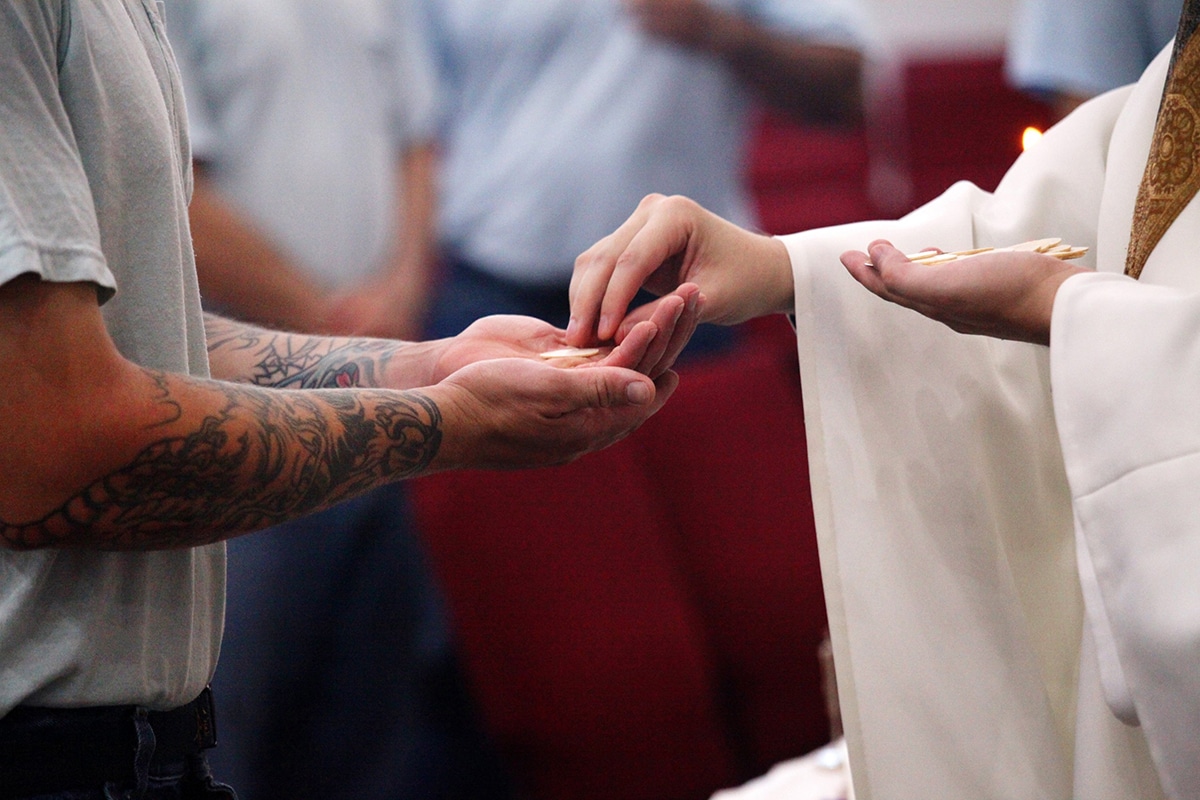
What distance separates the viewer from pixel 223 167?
314 centimetres

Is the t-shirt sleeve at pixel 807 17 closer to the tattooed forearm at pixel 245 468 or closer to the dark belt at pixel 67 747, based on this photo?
the tattooed forearm at pixel 245 468

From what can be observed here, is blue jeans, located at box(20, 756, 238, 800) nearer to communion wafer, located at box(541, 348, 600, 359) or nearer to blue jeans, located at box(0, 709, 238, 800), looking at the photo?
blue jeans, located at box(0, 709, 238, 800)

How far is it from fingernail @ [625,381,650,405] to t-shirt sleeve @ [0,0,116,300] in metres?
0.56

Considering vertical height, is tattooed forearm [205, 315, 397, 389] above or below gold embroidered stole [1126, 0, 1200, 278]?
below

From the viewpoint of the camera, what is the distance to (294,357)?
1.45 metres

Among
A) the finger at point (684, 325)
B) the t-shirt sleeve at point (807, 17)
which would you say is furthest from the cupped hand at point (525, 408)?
the t-shirt sleeve at point (807, 17)

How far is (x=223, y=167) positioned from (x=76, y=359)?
7.67 feet

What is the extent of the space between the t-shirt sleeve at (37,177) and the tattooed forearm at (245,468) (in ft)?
0.46

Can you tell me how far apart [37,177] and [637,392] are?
2.08 feet

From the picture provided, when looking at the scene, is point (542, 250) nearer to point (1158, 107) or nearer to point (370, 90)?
point (370, 90)

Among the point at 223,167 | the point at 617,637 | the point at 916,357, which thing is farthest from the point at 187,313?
the point at 223,167

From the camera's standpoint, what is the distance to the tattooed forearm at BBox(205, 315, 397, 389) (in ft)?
4.69

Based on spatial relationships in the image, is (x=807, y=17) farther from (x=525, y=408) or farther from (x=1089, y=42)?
(x=525, y=408)

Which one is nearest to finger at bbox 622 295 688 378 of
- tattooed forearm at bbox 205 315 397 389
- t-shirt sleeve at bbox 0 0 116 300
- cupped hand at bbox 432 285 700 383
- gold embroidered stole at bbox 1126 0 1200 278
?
cupped hand at bbox 432 285 700 383
